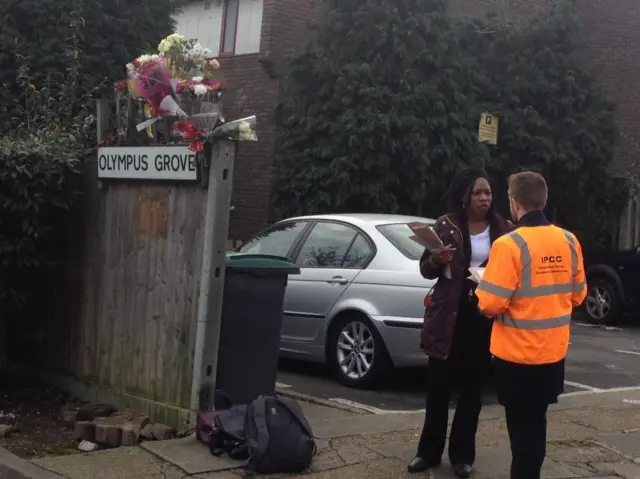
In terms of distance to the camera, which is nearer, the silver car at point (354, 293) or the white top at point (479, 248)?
the white top at point (479, 248)

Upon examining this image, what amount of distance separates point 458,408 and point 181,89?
292cm

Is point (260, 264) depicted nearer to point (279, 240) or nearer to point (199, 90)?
point (199, 90)

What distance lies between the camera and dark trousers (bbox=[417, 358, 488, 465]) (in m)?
5.21

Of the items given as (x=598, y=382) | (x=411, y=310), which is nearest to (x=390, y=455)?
(x=411, y=310)

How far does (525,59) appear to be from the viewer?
606 inches

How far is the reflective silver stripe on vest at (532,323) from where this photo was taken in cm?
437

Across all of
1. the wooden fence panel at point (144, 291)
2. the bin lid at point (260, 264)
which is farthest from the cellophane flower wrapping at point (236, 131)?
the bin lid at point (260, 264)

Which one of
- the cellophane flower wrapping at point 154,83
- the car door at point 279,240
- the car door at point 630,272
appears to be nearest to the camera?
the cellophane flower wrapping at point 154,83

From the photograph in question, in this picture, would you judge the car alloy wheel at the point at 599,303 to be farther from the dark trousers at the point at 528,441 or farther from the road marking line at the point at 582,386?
the dark trousers at the point at 528,441

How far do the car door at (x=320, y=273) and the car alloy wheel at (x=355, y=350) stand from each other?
11.4 inches

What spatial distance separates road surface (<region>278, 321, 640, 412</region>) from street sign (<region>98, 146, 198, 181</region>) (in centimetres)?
247

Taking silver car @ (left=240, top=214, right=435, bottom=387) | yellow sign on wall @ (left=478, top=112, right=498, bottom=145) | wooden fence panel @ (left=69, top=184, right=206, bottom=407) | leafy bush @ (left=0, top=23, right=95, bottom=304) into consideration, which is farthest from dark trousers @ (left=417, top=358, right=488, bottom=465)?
yellow sign on wall @ (left=478, top=112, right=498, bottom=145)

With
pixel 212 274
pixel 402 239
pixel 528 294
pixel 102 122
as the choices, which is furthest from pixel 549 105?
pixel 528 294

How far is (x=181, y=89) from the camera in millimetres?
6289
